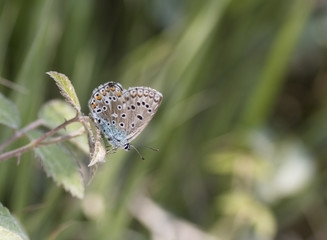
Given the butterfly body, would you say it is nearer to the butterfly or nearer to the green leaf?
the butterfly

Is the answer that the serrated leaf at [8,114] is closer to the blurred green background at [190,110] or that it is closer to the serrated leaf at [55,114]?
the serrated leaf at [55,114]

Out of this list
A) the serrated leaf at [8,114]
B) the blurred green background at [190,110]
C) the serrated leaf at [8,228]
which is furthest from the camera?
the blurred green background at [190,110]

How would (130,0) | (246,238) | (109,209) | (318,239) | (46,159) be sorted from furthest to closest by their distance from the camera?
(318,239), (246,238), (130,0), (109,209), (46,159)

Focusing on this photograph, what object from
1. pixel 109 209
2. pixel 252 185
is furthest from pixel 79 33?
pixel 252 185

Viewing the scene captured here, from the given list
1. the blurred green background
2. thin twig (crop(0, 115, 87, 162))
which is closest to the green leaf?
thin twig (crop(0, 115, 87, 162))

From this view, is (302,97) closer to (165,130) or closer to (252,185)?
(252,185)

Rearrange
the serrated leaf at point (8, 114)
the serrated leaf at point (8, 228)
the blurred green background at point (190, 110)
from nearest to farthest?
the serrated leaf at point (8, 228) < the serrated leaf at point (8, 114) < the blurred green background at point (190, 110)

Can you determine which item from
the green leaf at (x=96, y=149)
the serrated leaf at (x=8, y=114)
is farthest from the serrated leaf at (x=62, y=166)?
the green leaf at (x=96, y=149)

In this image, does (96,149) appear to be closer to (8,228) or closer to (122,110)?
(8,228)

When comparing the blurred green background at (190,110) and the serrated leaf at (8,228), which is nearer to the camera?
the serrated leaf at (8,228)
